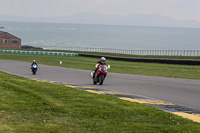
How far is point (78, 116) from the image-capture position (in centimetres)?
1002

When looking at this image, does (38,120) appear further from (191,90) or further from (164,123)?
(191,90)

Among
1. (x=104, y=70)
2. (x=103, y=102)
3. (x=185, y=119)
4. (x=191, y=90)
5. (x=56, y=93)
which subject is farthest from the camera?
(x=104, y=70)

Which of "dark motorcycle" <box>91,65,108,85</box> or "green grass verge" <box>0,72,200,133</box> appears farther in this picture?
"dark motorcycle" <box>91,65,108,85</box>

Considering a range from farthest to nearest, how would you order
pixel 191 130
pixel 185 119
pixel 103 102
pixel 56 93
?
pixel 56 93, pixel 103 102, pixel 185 119, pixel 191 130

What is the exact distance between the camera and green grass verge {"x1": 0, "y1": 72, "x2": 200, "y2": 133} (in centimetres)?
857

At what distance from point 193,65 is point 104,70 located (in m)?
19.0

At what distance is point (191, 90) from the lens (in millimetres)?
17547

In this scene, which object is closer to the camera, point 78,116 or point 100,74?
point 78,116

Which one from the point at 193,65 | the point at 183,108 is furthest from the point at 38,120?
the point at 193,65

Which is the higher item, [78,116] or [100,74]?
[100,74]

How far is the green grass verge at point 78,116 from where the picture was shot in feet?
28.1

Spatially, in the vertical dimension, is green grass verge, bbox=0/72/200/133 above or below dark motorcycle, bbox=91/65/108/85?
below

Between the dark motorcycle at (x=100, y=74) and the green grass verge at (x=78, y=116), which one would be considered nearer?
the green grass verge at (x=78, y=116)

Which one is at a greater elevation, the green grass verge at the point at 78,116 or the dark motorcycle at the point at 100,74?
the dark motorcycle at the point at 100,74
